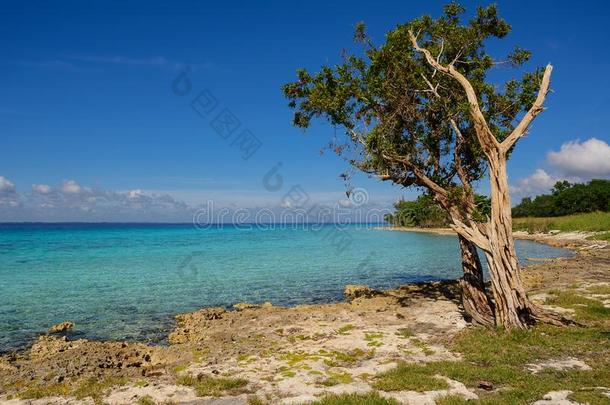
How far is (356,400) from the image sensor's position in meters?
9.42

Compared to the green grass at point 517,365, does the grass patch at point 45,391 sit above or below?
below

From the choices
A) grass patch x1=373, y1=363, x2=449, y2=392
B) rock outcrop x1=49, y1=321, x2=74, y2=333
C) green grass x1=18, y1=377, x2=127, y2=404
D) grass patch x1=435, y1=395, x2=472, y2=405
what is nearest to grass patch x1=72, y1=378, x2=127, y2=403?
green grass x1=18, y1=377, x2=127, y2=404

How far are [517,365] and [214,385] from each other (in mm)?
8434

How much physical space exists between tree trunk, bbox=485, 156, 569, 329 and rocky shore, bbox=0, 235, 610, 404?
2.03 m

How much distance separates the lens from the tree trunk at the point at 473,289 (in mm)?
17058

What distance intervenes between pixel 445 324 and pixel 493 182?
20.0 ft

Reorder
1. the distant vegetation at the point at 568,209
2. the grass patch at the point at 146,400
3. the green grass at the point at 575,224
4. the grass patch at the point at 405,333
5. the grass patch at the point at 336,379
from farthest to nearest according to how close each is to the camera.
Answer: the distant vegetation at the point at 568,209
the green grass at the point at 575,224
the grass patch at the point at 405,333
the grass patch at the point at 336,379
the grass patch at the point at 146,400

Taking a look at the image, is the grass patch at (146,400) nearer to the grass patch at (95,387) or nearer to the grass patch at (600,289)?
the grass patch at (95,387)

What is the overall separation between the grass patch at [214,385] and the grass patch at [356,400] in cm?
252

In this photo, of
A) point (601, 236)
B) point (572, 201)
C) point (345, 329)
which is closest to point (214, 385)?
point (345, 329)

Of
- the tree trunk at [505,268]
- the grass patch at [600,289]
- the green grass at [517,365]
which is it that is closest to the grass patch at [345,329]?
the green grass at [517,365]

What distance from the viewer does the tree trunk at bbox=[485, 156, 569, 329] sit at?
1509 cm

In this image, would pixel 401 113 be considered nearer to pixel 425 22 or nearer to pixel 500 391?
pixel 425 22

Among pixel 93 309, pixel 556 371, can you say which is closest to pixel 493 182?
pixel 556 371
